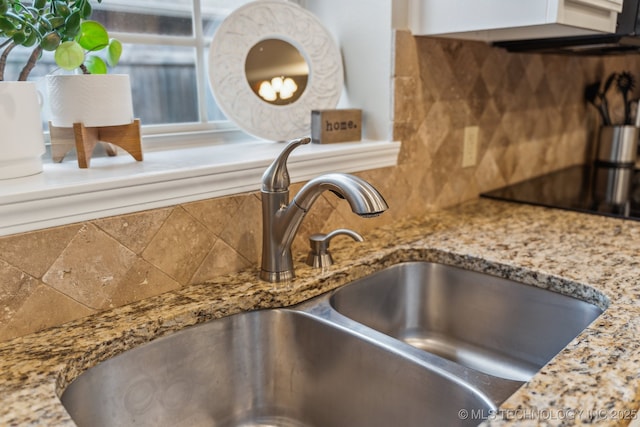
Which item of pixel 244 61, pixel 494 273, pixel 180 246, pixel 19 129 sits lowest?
pixel 494 273

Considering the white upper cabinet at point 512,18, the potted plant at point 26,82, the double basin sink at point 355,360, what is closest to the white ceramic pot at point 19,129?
the potted plant at point 26,82

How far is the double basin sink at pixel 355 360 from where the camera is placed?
75 cm

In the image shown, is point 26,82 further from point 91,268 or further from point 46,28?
point 91,268

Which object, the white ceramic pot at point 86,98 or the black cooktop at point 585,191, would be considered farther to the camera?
the black cooktop at point 585,191

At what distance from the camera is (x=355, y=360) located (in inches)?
33.0

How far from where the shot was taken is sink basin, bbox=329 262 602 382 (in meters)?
1.00

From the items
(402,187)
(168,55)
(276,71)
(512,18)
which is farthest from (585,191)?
(168,55)

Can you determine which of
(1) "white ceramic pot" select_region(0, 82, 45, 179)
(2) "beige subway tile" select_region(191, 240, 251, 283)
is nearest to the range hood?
(2) "beige subway tile" select_region(191, 240, 251, 283)

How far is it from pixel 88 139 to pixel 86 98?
0.07 m

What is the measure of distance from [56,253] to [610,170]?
6.91 ft

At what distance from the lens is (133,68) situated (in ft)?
3.74

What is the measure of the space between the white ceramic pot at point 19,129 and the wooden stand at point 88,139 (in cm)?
8

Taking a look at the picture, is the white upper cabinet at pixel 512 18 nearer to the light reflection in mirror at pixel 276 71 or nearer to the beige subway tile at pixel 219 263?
the light reflection in mirror at pixel 276 71

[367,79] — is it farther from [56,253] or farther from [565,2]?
[56,253]
